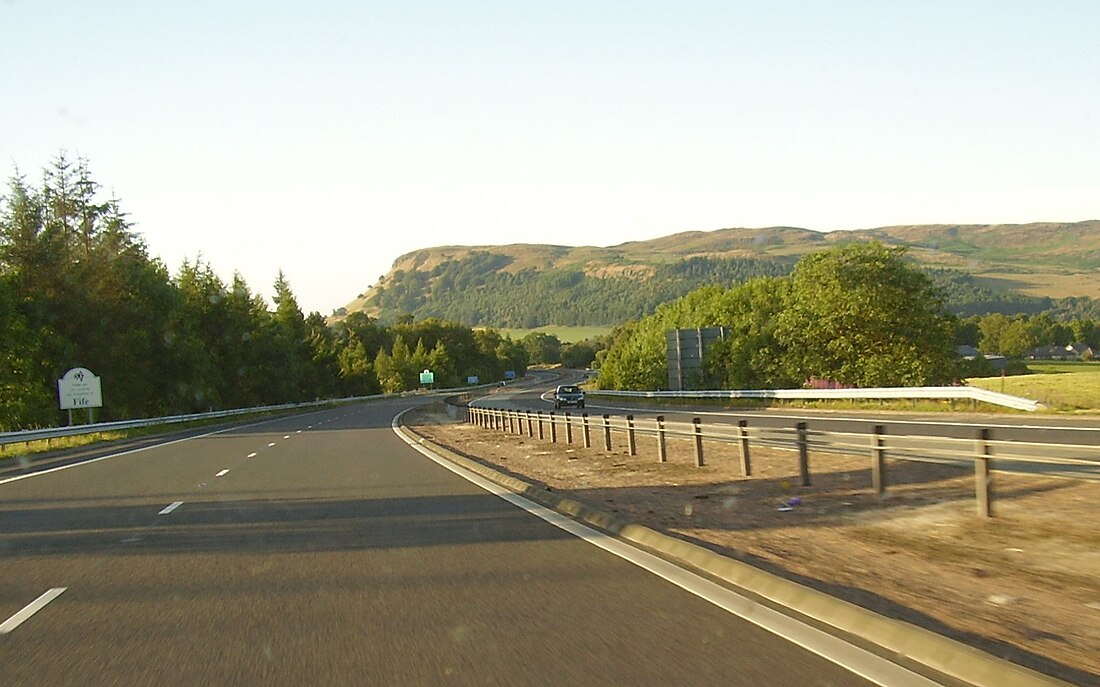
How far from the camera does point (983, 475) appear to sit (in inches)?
519

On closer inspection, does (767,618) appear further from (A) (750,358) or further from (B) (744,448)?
(A) (750,358)

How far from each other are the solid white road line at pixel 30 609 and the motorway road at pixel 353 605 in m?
0.05

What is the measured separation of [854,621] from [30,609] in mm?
6186

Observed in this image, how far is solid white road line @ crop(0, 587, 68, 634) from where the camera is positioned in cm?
867

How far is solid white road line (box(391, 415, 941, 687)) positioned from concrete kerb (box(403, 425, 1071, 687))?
168 millimetres

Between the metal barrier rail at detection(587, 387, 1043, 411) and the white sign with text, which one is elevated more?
the white sign with text

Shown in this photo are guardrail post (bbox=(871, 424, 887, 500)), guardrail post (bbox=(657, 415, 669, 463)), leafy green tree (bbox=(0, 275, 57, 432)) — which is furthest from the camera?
leafy green tree (bbox=(0, 275, 57, 432))

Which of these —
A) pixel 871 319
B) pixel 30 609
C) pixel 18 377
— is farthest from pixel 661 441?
pixel 18 377

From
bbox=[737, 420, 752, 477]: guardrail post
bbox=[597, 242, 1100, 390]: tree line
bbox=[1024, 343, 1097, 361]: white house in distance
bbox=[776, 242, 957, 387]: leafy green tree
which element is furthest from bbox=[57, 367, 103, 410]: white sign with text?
bbox=[1024, 343, 1097, 361]: white house in distance

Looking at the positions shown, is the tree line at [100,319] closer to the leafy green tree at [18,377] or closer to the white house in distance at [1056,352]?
the leafy green tree at [18,377]

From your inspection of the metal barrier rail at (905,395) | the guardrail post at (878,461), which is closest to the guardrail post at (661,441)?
the guardrail post at (878,461)

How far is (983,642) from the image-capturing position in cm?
731

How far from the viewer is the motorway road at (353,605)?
702 centimetres

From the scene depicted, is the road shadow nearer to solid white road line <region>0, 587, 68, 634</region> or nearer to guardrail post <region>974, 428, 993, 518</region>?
solid white road line <region>0, 587, 68, 634</region>
